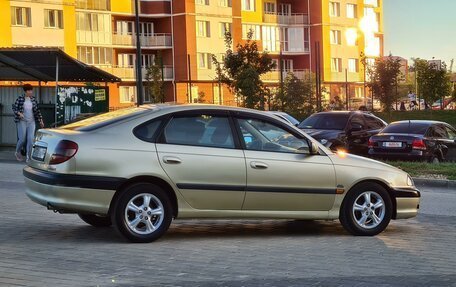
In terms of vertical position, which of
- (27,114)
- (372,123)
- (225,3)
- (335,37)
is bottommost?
(372,123)

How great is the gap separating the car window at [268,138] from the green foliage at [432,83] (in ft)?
116

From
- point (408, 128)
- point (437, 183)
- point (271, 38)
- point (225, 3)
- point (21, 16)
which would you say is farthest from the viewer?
point (271, 38)

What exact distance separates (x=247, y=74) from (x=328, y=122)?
10551mm

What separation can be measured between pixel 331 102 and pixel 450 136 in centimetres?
2074

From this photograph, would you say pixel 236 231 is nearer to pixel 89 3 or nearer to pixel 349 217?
pixel 349 217

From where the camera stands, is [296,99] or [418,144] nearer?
[418,144]

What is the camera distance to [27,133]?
17.1m

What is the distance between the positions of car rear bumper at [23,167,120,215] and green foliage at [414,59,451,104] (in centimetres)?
3690

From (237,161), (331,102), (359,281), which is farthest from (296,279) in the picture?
(331,102)

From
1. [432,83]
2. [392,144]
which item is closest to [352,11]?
[432,83]

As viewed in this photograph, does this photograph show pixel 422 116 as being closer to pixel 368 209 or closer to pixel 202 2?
pixel 202 2

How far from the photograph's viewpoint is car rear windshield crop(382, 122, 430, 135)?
18016mm

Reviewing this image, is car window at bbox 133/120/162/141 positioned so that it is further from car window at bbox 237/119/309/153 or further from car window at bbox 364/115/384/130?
car window at bbox 364/115/384/130

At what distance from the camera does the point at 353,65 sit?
75.1m
